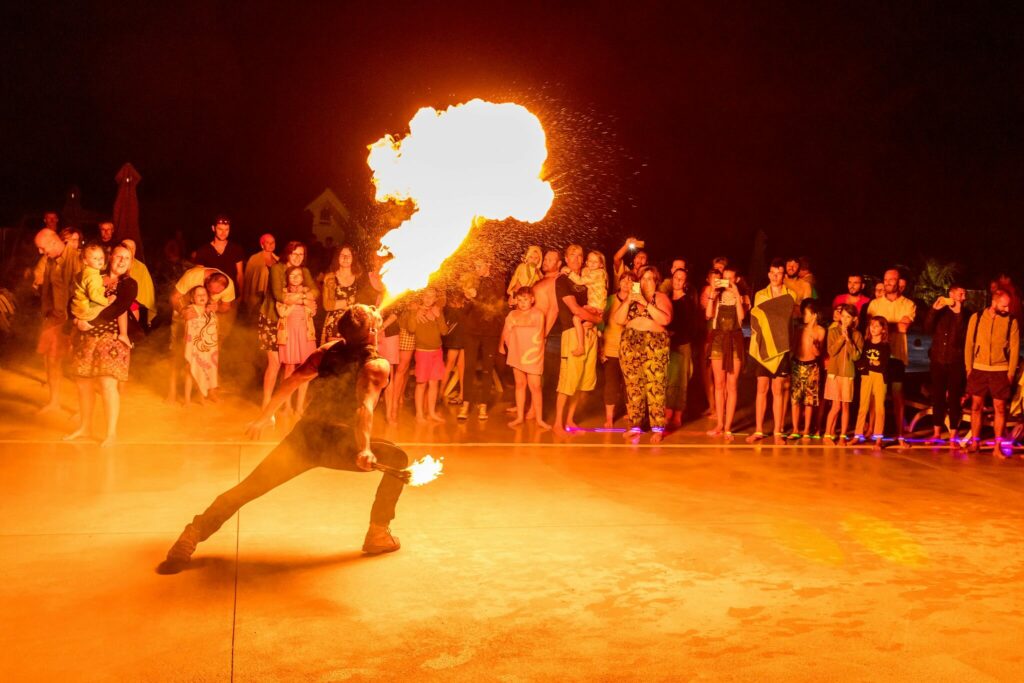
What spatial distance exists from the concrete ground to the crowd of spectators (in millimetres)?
1889

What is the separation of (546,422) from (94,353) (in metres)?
5.06

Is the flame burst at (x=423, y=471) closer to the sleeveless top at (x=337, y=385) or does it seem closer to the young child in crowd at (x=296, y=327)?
the sleeveless top at (x=337, y=385)

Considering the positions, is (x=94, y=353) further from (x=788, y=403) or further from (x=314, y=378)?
(x=788, y=403)

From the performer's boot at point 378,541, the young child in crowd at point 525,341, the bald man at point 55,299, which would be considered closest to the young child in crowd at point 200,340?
the bald man at point 55,299

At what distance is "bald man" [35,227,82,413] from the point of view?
997 cm

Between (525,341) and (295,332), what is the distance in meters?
2.55

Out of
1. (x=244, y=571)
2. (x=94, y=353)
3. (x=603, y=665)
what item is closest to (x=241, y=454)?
(x=94, y=353)

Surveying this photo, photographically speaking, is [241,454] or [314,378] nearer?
[314,378]

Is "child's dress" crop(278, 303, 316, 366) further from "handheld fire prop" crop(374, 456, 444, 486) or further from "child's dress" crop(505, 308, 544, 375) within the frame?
"handheld fire prop" crop(374, 456, 444, 486)

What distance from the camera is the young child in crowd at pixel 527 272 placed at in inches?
432

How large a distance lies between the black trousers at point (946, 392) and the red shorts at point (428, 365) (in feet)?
18.7

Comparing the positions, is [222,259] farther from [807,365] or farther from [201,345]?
[807,365]

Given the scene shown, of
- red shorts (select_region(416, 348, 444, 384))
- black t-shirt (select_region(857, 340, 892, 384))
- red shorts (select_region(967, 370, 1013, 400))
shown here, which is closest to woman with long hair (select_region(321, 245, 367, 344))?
red shorts (select_region(416, 348, 444, 384))

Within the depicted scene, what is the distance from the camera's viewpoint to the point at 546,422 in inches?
441
